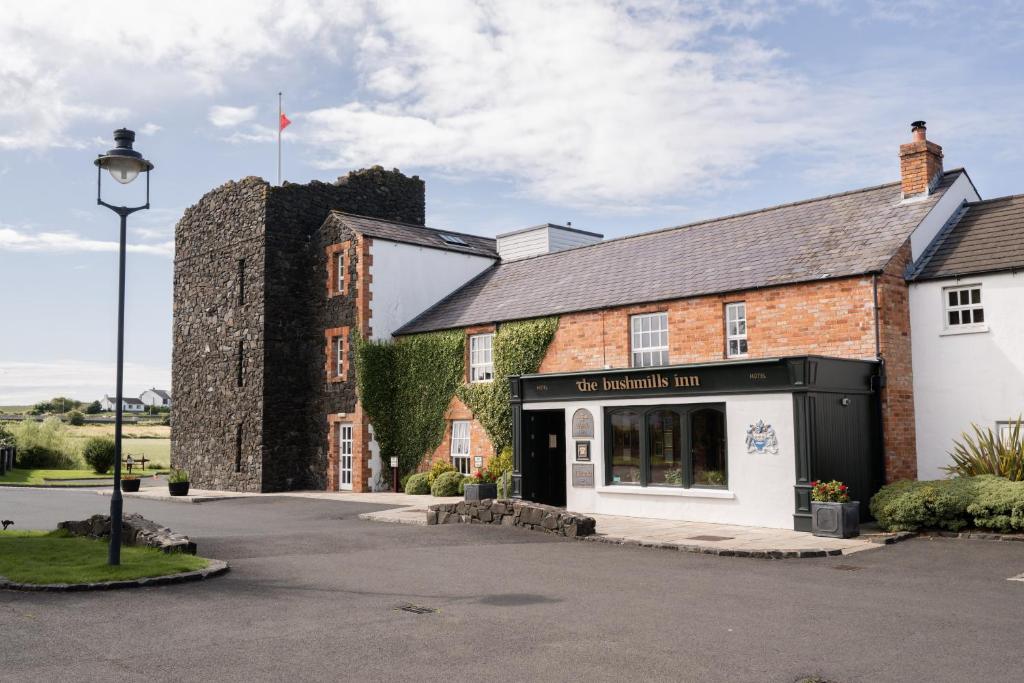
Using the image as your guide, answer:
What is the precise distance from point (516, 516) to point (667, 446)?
12.5 ft

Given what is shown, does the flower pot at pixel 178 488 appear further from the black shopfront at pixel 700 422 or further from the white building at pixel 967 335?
the white building at pixel 967 335

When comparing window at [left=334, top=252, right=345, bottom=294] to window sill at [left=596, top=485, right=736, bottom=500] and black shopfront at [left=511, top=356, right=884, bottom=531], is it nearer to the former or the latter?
black shopfront at [left=511, top=356, right=884, bottom=531]

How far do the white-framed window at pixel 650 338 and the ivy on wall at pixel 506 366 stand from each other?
270 cm

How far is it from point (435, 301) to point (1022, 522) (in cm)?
2083

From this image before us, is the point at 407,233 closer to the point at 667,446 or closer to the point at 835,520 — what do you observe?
the point at 667,446

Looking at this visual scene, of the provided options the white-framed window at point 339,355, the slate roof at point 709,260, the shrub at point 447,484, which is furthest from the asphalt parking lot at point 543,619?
the white-framed window at point 339,355

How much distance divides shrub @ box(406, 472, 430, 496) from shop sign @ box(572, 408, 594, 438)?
8175 mm

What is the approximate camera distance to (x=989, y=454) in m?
16.8

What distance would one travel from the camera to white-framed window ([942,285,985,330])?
18.4 m

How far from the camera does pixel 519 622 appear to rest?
29.4 ft

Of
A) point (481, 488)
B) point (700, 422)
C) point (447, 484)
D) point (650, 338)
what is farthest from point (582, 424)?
point (447, 484)

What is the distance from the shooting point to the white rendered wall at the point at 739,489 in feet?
54.7

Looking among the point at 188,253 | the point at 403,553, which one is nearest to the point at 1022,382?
the point at 403,553

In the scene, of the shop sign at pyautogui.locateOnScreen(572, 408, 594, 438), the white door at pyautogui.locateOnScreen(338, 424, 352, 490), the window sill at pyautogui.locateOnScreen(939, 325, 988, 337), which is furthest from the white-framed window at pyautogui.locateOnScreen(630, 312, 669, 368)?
the white door at pyautogui.locateOnScreen(338, 424, 352, 490)
